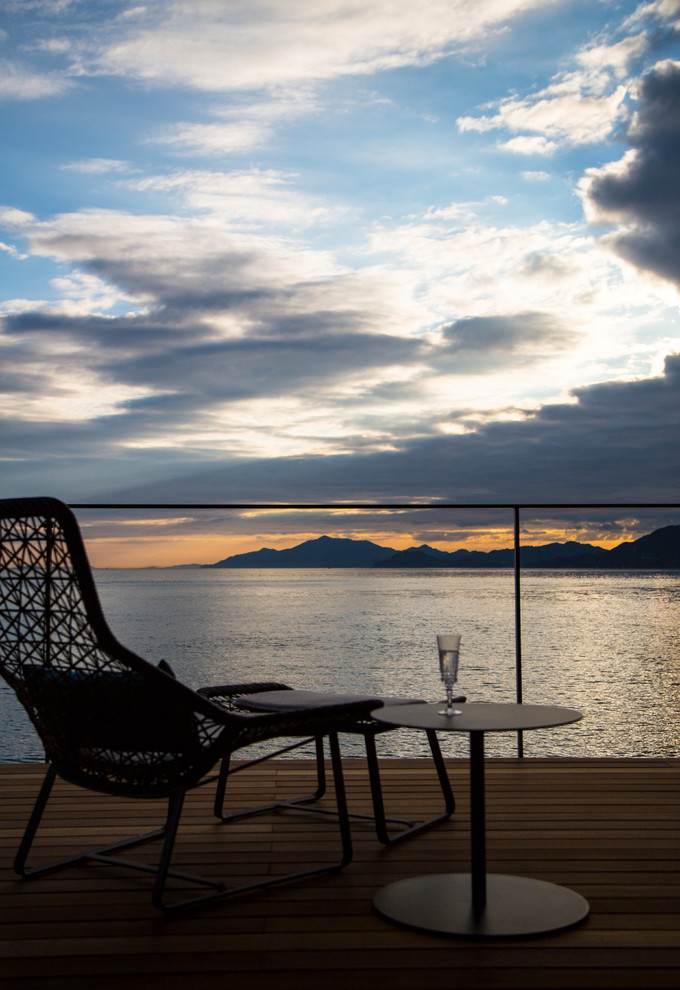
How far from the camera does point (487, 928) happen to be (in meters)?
1.71

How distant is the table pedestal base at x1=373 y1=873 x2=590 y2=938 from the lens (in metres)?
1.72

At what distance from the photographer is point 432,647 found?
80.7 feet

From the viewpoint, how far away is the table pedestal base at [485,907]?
5.65 ft

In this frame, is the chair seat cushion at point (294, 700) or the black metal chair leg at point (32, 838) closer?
the black metal chair leg at point (32, 838)

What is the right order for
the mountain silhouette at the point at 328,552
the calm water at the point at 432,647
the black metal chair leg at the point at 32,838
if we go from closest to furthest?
1. the black metal chair leg at the point at 32,838
2. the calm water at the point at 432,647
3. the mountain silhouette at the point at 328,552

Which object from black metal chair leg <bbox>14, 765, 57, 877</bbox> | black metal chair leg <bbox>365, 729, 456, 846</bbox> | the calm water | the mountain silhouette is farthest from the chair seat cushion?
the mountain silhouette

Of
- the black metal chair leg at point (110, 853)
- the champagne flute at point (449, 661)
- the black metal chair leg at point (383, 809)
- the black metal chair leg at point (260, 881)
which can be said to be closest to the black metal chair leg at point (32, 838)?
the black metal chair leg at point (110, 853)

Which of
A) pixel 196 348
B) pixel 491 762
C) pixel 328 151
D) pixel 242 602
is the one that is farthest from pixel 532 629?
pixel 491 762

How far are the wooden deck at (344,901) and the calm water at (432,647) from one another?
514 cm

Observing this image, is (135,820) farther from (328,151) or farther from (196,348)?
(196,348)

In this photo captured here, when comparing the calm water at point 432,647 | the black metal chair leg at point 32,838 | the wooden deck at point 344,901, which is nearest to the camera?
the wooden deck at point 344,901

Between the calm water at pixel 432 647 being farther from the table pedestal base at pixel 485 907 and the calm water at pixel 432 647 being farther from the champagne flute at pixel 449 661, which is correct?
the table pedestal base at pixel 485 907

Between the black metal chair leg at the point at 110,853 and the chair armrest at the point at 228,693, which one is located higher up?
the chair armrest at the point at 228,693

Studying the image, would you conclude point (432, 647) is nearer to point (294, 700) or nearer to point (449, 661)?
point (294, 700)
